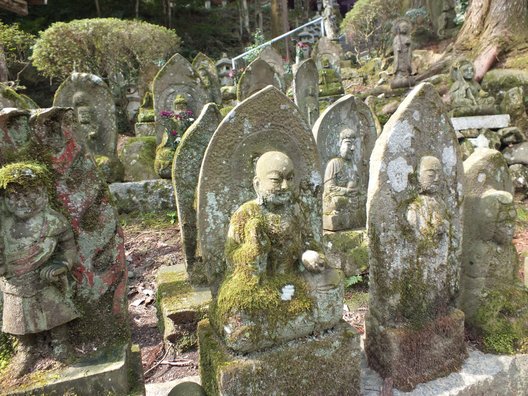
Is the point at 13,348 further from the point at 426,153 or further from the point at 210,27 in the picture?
the point at 210,27

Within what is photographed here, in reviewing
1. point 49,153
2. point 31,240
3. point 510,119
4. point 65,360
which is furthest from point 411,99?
point 510,119

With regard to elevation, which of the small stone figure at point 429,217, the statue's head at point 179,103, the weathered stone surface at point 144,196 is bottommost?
the weathered stone surface at point 144,196

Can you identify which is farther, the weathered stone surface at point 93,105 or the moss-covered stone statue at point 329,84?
the moss-covered stone statue at point 329,84

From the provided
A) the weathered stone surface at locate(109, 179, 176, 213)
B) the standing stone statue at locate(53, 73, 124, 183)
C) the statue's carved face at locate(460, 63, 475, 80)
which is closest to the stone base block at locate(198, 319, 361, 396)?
the weathered stone surface at locate(109, 179, 176, 213)

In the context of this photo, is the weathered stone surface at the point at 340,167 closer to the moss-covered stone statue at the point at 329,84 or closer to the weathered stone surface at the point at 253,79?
the weathered stone surface at the point at 253,79

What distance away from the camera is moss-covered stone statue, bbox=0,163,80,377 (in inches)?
89.3

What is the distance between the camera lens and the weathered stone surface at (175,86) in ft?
27.3

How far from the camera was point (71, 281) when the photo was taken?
2514 mm

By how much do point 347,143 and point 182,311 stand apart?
3.04m

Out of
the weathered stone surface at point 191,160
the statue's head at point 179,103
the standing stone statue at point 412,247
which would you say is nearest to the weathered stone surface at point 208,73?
the statue's head at point 179,103

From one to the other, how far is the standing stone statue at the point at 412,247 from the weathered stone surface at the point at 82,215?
5.74 ft

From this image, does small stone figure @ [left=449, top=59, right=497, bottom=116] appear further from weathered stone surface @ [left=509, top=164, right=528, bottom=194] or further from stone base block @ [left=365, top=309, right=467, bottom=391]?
stone base block @ [left=365, top=309, right=467, bottom=391]

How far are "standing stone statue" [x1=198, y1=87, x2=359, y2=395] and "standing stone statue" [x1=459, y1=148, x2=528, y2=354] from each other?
1210 millimetres

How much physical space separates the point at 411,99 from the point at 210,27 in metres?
23.0
